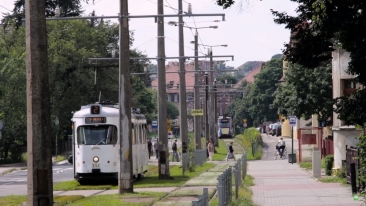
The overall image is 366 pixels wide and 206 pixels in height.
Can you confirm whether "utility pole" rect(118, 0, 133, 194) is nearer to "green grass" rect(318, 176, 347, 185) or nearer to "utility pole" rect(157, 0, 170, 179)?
"utility pole" rect(157, 0, 170, 179)

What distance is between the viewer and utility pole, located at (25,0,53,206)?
629 inches

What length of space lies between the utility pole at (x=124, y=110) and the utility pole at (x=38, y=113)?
531 inches

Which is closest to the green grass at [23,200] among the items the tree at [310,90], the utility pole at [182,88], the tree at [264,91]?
the utility pole at [182,88]

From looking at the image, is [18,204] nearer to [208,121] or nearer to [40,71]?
[40,71]

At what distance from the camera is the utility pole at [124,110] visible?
29.8 metres

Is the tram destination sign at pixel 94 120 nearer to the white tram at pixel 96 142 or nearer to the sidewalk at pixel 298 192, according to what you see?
the white tram at pixel 96 142

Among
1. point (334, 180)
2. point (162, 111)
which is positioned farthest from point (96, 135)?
point (334, 180)

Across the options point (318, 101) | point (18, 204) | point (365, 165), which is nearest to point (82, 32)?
point (318, 101)

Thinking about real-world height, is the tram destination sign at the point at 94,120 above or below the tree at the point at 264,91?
below

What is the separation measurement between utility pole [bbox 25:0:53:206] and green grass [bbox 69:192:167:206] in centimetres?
870

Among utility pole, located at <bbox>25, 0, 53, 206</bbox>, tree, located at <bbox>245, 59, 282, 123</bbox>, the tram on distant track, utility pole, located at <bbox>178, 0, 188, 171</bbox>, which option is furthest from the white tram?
tree, located at <bbox>245, 59, 282, 123</bbox>

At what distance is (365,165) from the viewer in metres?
20.7

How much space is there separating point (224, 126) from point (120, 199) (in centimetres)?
9711

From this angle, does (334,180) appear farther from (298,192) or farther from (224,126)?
(224,126)
